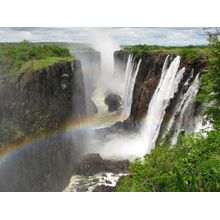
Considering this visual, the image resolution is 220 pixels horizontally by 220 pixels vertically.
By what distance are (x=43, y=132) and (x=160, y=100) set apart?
12.8ft

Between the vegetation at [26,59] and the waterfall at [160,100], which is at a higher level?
the vegetation at [26,59]

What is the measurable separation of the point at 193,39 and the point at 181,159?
312 cm

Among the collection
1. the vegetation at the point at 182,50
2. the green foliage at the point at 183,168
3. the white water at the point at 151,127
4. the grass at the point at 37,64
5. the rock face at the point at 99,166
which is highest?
the vegetation at the point at 182,50

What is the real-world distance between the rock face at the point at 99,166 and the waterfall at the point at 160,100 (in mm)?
1127

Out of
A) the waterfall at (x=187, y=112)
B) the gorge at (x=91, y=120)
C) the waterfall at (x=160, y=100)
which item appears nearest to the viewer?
the waterfall at (x=187, y=112)

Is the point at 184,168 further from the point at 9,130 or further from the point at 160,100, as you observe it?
the point at 160,100

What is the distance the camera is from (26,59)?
11805 mm

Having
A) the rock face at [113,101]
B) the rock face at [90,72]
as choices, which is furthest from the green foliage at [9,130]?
the rock face at [113,101]

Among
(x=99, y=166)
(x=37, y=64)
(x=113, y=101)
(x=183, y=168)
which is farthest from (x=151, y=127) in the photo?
(x=183, y=168)

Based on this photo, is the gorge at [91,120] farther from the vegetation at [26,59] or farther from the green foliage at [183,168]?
the green foliage at [183,168]

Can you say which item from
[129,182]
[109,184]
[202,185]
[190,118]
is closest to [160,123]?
[190,118]

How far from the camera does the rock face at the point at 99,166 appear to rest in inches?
403

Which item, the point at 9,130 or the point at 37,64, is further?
the point at 37,64

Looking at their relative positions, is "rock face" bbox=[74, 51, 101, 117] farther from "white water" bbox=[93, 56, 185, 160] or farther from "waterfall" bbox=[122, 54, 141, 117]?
"white water" bbox=[93, 56, 185, 160]
